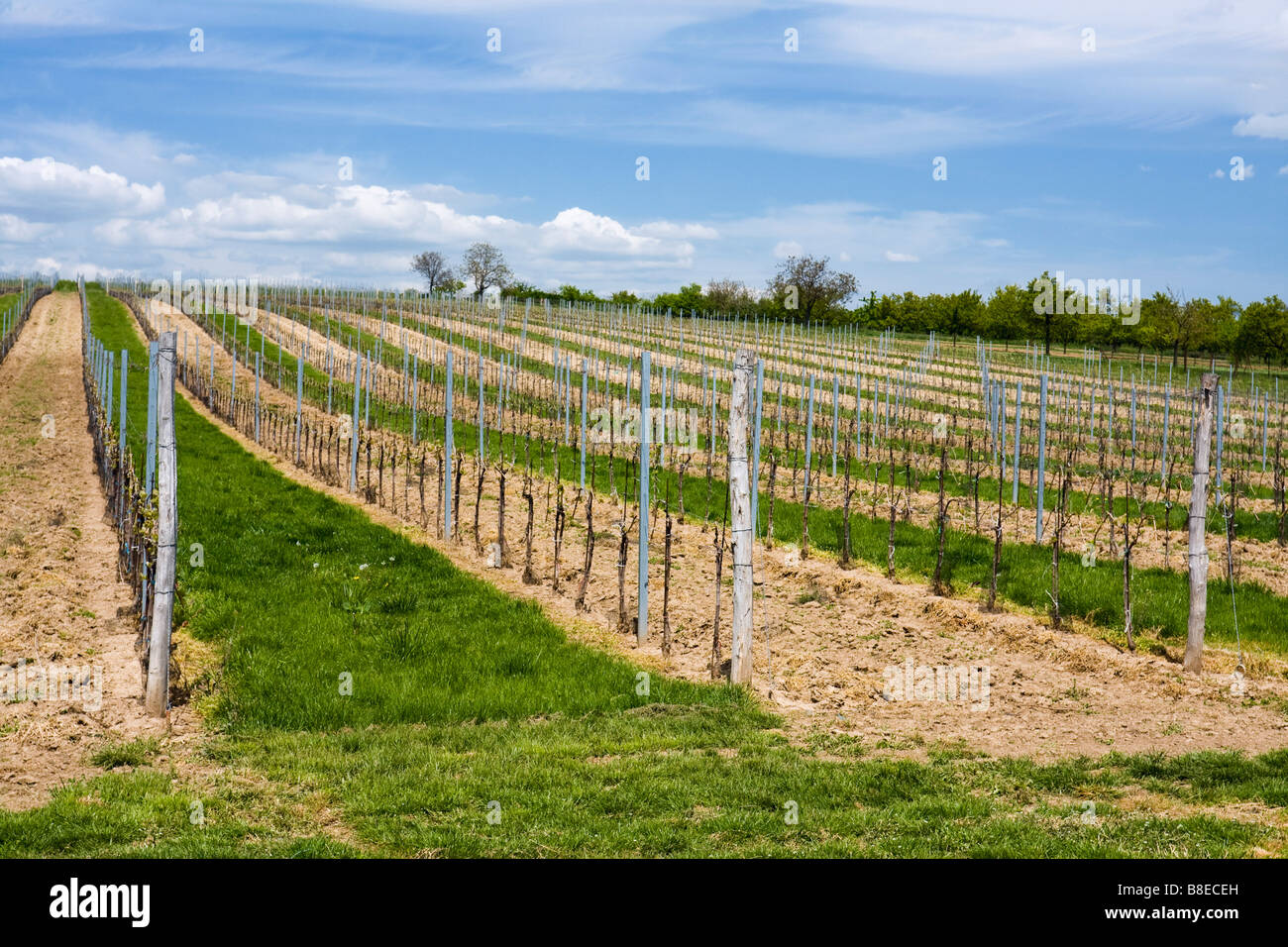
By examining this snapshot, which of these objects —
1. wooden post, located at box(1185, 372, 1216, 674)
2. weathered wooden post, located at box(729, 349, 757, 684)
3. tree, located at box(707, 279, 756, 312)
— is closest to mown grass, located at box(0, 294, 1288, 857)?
weathered wooden post, located at box(729, 349, 757, 684)

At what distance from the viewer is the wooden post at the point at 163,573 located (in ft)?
26.4

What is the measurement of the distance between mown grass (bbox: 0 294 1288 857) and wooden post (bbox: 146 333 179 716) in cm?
45

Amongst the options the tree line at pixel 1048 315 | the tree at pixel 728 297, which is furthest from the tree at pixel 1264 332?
the tree at pixel 728 297

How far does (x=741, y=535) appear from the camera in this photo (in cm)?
904

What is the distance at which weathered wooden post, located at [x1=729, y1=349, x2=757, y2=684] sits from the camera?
356 inches

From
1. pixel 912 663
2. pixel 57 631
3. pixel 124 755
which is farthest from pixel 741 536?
pixel 57 631

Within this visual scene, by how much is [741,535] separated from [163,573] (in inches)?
184

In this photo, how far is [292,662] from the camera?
9180 mm

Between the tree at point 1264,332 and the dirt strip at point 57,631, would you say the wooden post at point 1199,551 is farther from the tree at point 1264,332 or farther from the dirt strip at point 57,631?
the tree at point 1264,332

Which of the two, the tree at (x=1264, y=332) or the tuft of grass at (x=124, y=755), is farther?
the tree at (x=1264, y=332)

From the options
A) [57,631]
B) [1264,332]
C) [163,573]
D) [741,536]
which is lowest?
[57,631]

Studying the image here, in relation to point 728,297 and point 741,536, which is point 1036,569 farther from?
point 728,297

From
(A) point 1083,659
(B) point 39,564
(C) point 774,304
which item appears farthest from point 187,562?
(C) point 774,304

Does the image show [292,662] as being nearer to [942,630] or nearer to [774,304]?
[942,630]
